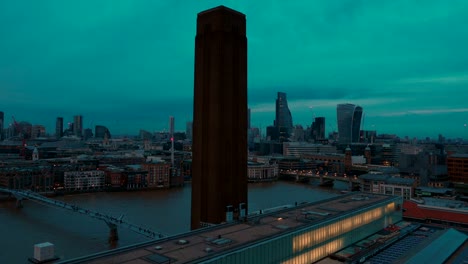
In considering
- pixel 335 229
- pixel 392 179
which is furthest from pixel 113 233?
pixel 392 179

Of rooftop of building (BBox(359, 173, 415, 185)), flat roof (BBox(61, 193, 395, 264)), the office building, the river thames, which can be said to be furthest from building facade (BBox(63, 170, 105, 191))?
the office building

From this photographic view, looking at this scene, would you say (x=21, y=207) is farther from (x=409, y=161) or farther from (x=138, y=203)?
(x=409, y=161)

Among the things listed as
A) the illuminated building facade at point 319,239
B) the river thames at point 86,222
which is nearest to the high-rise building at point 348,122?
the river thames at point 86,222

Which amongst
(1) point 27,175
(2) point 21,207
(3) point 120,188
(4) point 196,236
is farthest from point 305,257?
(1) point 27,175

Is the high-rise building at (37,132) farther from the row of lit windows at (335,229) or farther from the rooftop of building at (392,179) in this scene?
the row of lit windows at (335,229)

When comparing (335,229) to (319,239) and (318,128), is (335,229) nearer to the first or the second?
(319,239)

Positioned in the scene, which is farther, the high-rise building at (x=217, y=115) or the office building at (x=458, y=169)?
the office building at (x=458, y=169)
